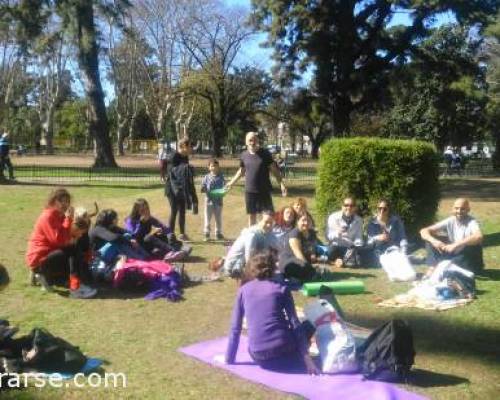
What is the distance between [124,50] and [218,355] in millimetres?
51029

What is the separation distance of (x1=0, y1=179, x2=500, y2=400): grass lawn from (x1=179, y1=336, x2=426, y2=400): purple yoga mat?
0.12m

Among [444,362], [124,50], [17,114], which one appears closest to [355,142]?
[444,362]

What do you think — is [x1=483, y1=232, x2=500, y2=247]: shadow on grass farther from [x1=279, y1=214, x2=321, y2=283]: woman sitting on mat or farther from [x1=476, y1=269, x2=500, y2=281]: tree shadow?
[x1=279, y1=214, x2=321, y2=283]: woman sitting on mat

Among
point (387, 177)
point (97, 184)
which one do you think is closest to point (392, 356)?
point (387, 177)

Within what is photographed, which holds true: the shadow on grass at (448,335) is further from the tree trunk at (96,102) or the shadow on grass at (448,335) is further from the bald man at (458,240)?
the tree trunk at (96,102)

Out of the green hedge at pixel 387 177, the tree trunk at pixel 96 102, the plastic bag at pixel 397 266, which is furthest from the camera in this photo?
the tree trunk at pixel 96 102

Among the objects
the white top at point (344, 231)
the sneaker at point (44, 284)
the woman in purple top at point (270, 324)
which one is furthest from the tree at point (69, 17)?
the woman in purple top at point (270, 324)

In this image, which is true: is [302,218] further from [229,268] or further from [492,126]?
[492,126]

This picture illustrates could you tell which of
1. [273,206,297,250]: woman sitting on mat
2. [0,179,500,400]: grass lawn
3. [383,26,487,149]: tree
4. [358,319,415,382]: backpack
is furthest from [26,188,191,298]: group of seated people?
[383,26,487,149]: tree

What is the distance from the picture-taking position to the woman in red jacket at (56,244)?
748 centimetres

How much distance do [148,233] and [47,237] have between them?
81.5 inches

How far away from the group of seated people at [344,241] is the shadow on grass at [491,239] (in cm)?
253

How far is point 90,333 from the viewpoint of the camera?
6.13 metres

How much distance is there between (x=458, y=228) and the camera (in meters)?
8.52
